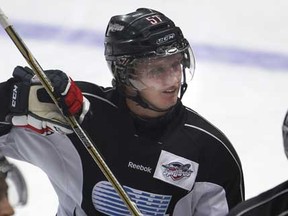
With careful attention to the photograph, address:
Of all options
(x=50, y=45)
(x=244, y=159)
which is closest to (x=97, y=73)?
(x=50, y=45)

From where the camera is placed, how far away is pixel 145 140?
2238 mm

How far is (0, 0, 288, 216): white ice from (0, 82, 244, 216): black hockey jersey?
0.60 m

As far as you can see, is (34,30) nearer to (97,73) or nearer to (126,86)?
(97,73)

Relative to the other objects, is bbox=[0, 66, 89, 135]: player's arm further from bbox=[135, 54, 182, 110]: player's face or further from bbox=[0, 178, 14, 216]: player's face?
bbox=[0, 178, 14, 216]: player's face

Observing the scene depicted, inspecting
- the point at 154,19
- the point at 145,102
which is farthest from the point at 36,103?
the point at 154,19

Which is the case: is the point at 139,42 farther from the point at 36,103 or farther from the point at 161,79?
the point at 36,103

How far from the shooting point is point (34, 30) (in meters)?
4.11

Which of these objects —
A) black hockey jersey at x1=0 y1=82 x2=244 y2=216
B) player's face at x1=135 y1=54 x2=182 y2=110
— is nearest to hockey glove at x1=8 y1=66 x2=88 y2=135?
black hockey jersey at x1=0 y1=82 x2=244 y2=216

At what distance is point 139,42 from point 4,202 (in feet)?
2.22

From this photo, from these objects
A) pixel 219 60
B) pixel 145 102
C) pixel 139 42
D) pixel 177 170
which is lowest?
pixel 219 60

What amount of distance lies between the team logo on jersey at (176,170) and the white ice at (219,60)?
74 centimetres

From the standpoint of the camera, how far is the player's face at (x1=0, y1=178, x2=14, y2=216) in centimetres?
172

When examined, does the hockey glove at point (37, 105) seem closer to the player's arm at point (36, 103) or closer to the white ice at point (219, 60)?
the player's arm at point (36, 103)

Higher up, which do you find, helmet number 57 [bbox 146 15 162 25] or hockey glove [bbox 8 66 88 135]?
helmet number 57 [bbox 146 15 162 25]
